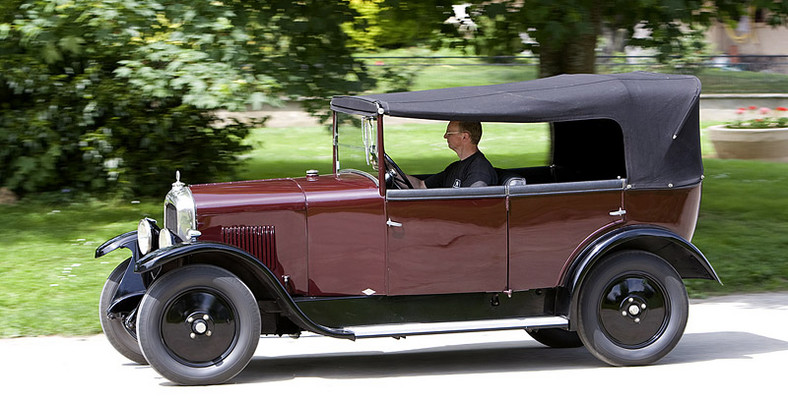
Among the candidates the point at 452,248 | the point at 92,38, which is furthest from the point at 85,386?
the point at 92,38

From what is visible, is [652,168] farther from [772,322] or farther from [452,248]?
[772,322]

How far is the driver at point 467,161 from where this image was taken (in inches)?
230

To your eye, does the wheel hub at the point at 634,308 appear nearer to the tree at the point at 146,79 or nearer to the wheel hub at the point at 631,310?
the wheel hub at the point at 631,310

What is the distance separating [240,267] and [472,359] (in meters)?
1.62

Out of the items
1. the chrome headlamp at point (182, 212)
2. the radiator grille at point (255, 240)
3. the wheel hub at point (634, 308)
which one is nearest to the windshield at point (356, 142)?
the radiator grille at point (255, 240)

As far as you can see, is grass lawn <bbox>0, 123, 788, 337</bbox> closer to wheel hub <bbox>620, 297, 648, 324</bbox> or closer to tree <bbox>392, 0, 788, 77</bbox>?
tree <bbox>392, 0, 788, 77</bbox>

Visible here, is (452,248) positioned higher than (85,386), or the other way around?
(452,248)

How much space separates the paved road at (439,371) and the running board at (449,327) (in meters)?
0.28

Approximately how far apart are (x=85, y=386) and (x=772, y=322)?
459 centimetres

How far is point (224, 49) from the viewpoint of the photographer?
349 inches

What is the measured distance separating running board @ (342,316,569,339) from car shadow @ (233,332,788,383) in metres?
0.32

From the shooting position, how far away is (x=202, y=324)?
17.1ft

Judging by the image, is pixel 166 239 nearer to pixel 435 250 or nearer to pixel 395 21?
pixel 435 250

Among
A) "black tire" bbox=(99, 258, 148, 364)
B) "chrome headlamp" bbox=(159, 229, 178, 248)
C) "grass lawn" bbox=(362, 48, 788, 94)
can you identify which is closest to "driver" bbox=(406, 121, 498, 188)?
"chrome headlamp" bbox=(159, 229, 178, 248)
